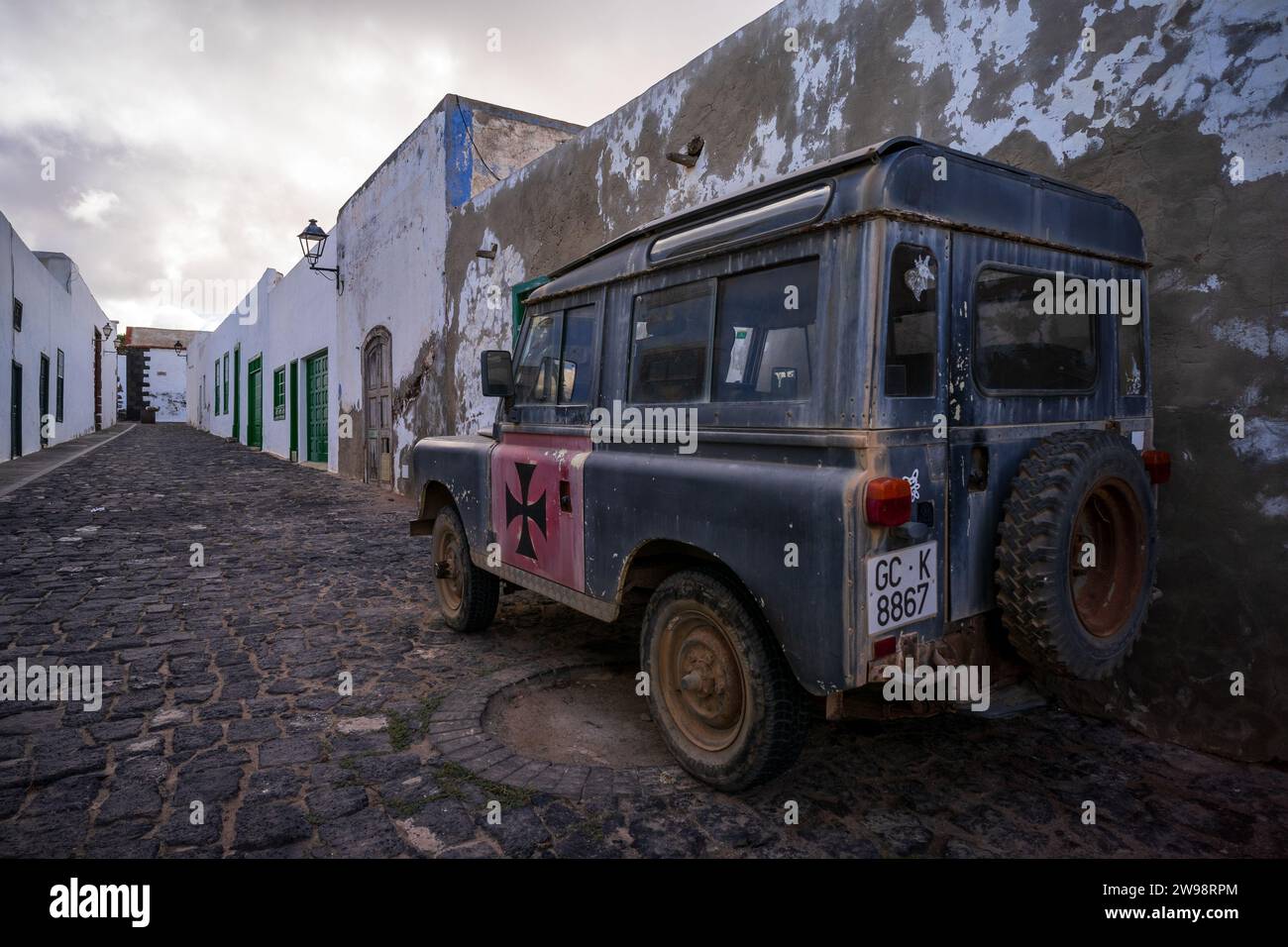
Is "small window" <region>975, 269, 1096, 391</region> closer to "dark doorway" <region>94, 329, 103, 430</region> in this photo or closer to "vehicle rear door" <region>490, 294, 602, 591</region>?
"vehicle rear door" <region>490, 294, 602, 591</region>

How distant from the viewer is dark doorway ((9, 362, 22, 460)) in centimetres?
1725

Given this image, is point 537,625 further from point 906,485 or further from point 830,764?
point 906,485

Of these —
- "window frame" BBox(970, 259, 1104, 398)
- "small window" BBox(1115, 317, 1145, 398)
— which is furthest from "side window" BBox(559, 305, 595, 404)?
"small window" BBox(1115, 317, 1145, 398)

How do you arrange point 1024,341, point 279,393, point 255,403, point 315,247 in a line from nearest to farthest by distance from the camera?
point 1024,341
point 315,247
point 279,393
point 255,403

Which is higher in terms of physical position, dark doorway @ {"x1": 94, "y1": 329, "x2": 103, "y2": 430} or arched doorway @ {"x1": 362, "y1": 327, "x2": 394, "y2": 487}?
dark doorway @ {"x1": 94, "y1": 329, "x2": 103, "y2": 430}

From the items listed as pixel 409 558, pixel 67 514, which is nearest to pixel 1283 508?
pixel 409 558

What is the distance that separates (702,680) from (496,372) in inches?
82.5

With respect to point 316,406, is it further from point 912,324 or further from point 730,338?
point 912,324

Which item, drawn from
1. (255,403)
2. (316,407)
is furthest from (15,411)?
(255,403)

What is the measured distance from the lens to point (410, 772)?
3.10m

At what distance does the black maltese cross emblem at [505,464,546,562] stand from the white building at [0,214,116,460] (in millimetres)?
17507

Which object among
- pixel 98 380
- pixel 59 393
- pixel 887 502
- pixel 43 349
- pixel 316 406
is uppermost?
pixel 98 380

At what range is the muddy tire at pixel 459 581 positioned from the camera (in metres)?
4.87
